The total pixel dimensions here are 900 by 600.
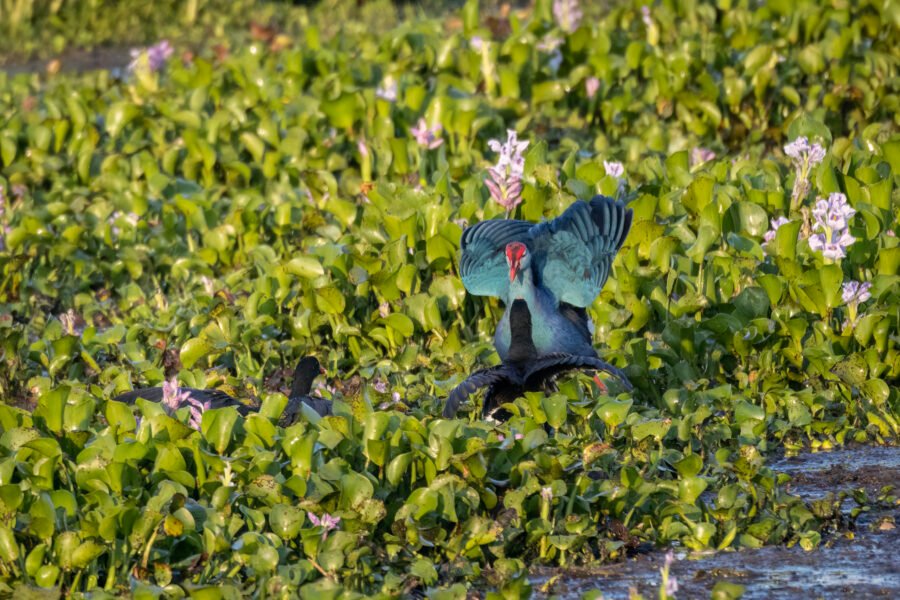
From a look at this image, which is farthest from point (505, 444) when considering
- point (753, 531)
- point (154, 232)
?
point (154, 232)

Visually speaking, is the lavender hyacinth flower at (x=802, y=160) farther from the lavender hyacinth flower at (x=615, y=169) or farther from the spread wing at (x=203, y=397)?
the spread wing at (x=203, y=397)

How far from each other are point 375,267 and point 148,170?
83.4 inches

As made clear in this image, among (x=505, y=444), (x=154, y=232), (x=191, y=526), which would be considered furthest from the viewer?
(x=154, y=232)

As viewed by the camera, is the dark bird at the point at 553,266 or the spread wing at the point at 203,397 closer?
the spread wing at the point at 203,397

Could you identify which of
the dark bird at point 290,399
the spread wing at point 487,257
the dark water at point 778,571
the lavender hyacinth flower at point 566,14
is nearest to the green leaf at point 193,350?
the dark bird at point 290,399

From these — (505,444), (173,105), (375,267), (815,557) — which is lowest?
(815,557)

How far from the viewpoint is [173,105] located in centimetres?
775

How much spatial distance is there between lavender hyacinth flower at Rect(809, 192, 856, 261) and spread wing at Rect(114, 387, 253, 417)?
1.96m

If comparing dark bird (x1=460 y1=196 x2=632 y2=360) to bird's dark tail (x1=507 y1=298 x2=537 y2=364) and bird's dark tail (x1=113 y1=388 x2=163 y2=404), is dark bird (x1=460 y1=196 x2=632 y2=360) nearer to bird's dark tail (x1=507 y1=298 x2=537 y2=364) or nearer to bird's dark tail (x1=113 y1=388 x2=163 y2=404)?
bird's dark tail (x1=507 y1=298 x2=537 y2=364)

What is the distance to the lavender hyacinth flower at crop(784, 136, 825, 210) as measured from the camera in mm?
5414

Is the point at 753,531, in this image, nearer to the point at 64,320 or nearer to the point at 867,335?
the point at 867,335

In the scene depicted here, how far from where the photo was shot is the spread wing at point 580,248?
4.69m

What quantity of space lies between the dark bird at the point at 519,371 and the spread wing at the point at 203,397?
2.07 ft

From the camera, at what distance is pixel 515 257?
14.7ft
